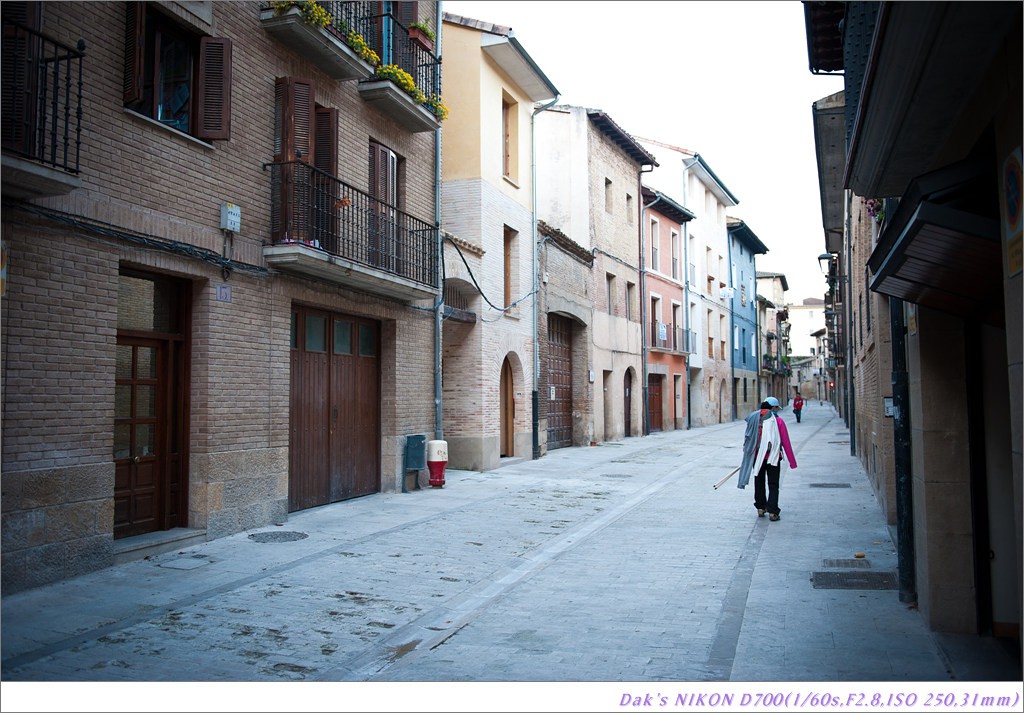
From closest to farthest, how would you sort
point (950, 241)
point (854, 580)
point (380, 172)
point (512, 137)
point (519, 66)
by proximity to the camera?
point (950, 241)
point (854, 580)
point (380, 172)
point (519, 66)
point (512, 137)

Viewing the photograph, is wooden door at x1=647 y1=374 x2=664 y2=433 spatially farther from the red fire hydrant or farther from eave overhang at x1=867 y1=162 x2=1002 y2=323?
eave overhang at x1=867 y1=162 x2=1002 y2=323

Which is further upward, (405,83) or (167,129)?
(405,83)

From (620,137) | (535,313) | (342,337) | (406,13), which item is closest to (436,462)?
(342,337)

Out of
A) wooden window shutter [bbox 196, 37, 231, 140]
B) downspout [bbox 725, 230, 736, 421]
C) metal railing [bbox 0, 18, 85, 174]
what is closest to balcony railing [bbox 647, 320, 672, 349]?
downspout [bbox 725, 230, 736, 421]

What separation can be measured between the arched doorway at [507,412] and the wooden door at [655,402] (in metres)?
12.1

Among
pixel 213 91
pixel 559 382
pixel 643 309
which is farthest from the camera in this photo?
pixel 643 309

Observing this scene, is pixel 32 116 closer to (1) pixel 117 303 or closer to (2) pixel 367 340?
(1) pixel 117 303

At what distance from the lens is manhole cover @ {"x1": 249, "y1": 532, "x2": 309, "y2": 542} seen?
30.1 ft

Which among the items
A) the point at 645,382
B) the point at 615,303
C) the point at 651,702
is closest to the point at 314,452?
the point at 651,702

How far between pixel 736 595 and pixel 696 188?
31.6 m

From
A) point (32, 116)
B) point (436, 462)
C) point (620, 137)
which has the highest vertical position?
point (620, 137)

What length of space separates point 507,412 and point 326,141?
352 inches

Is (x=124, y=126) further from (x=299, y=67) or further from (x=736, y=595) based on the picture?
(x=736, y=595)

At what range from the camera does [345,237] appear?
1157 centimetres
